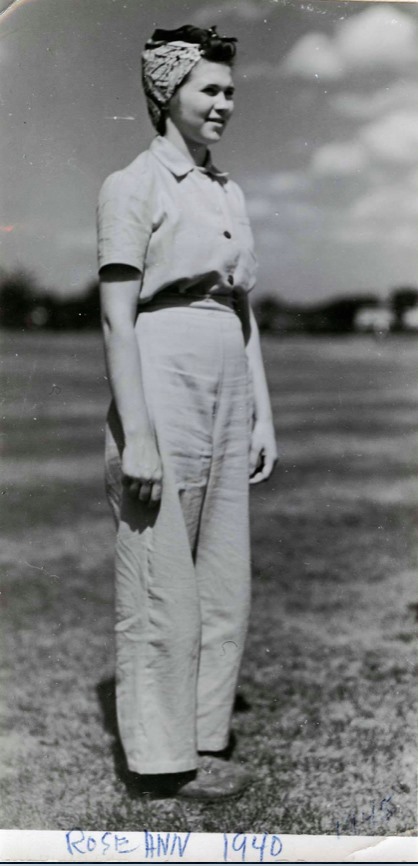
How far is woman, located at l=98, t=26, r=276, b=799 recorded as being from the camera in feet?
9.48

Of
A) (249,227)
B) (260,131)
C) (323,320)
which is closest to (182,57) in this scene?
(249,227)

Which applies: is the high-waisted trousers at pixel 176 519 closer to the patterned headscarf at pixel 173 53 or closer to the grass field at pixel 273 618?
the grass field at pixel 273 618

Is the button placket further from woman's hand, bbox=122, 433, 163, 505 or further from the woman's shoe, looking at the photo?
the woman's shoe

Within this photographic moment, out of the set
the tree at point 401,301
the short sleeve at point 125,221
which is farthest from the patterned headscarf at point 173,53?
the tree at point 401,301

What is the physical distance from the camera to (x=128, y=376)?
288 cm

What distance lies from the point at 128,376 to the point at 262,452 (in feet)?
1.96

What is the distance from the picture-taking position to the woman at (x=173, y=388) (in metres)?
2.89

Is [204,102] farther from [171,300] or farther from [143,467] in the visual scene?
[143,467]

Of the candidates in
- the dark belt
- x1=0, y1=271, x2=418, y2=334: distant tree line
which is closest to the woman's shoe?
the dark belt

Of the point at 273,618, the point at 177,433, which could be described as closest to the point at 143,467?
the point at 177,433

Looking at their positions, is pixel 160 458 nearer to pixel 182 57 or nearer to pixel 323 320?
pixel 182 57

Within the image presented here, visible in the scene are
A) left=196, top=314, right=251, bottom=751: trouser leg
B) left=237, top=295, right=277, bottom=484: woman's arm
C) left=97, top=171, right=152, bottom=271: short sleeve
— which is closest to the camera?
left=97, top=171, right=152, bottom=271: short sleeve

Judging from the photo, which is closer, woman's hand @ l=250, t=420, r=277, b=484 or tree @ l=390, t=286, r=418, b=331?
woman's hand @ l=250, t=420, r=277, b=484

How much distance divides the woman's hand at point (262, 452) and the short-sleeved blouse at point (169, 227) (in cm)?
46
